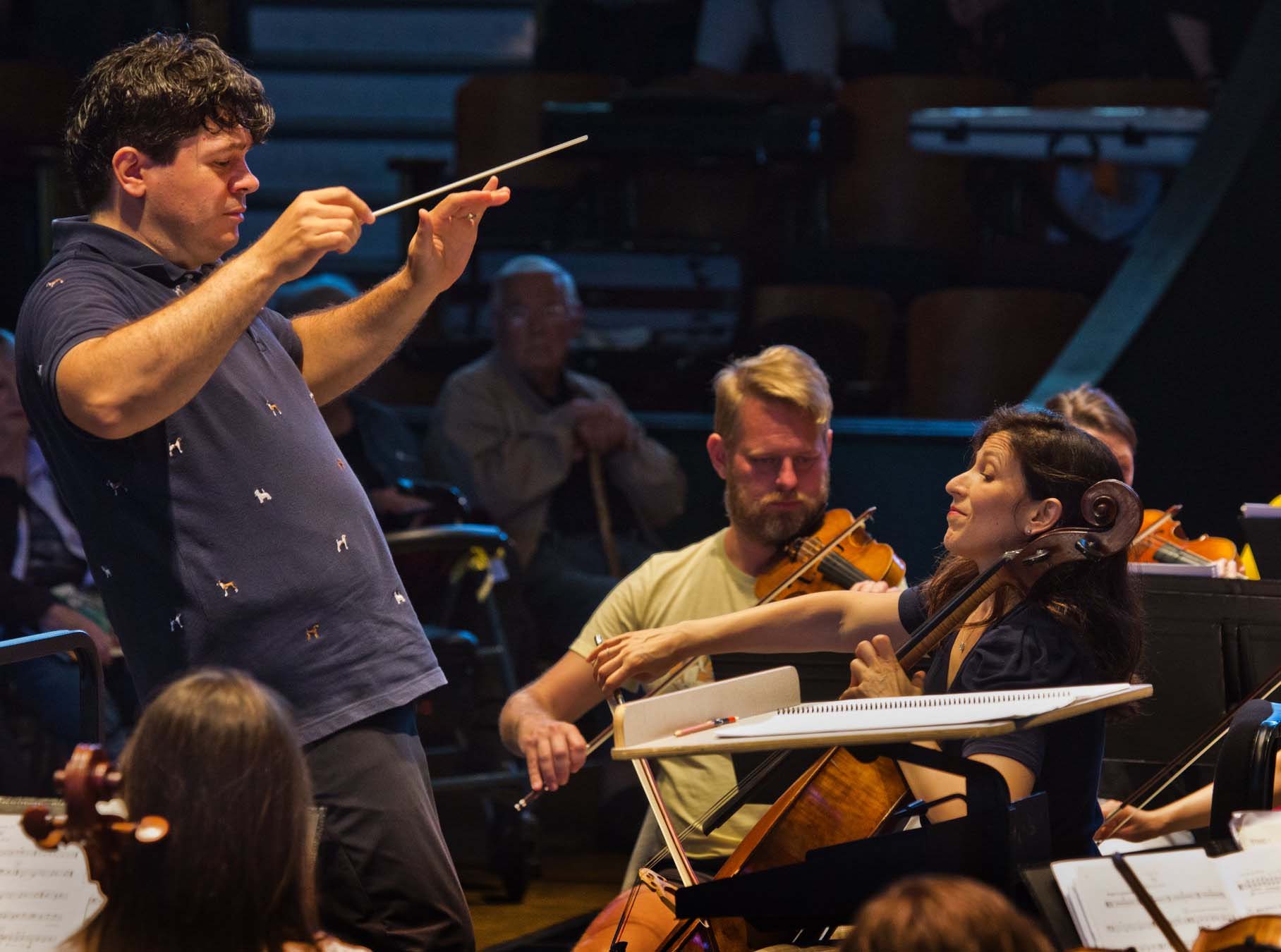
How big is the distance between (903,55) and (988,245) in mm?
901

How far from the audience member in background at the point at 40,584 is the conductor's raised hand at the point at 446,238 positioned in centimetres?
193

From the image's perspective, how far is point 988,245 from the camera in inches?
216

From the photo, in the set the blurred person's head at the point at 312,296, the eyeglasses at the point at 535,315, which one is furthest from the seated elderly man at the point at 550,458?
the blurred person's head at the point at 312,296

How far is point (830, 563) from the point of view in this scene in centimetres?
282

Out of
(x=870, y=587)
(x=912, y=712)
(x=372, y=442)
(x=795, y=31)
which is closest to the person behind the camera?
(x=912, y=712)

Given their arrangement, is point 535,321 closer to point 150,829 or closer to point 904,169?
point 904,169

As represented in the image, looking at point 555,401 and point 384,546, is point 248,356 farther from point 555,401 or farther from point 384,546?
point 555,401

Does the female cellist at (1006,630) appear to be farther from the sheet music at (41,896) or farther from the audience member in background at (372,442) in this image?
the audience member in background at (372,442)

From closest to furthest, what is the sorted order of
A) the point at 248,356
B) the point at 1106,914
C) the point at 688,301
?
the point at 1106,914
the point at 248,356
the point at 688,301

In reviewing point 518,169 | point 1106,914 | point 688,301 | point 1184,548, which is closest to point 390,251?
point 518,169

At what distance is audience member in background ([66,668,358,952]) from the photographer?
1.35 meters

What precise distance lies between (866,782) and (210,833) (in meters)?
0.80

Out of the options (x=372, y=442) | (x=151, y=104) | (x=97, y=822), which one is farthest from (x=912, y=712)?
(x=372, y=442)

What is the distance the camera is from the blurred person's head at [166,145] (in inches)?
76.8
